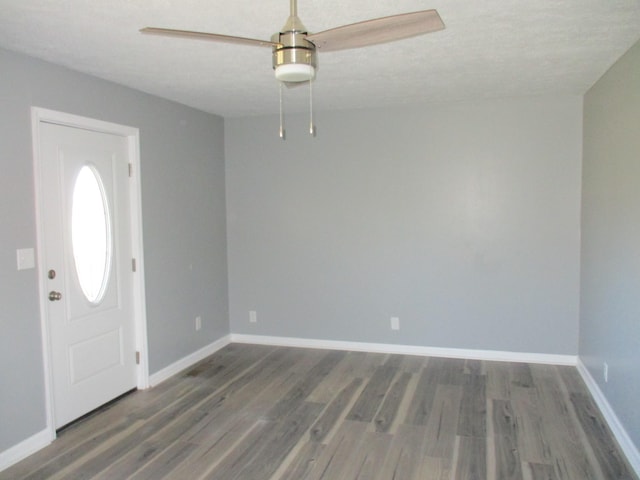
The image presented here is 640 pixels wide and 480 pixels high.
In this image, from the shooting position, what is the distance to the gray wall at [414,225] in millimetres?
4523

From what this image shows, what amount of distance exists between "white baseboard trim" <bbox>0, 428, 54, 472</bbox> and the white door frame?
0.05 meters

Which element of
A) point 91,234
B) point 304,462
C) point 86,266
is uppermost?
point 91,234

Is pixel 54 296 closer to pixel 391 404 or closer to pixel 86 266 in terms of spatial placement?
pixel 86 266

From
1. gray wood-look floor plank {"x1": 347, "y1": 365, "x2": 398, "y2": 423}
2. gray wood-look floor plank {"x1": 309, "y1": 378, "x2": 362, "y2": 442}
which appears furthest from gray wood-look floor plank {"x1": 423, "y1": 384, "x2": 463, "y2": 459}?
gray wood-look floor plank {"x1": 309, "y1": 378, "x2": 362, "y2": 442}

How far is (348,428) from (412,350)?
1760mm

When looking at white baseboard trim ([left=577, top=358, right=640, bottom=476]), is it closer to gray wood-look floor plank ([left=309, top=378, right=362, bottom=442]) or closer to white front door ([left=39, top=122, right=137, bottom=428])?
gray wood-look floor plank ([left=309, top=378, right=362, bottom=442])

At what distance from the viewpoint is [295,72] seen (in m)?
1.83

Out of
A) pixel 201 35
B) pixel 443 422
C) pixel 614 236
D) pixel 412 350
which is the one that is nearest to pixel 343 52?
pixel 201 35

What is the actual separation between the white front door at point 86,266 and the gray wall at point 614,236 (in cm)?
353

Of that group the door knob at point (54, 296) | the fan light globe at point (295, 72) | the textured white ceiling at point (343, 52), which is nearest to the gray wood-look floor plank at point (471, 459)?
the fan light globe at point (295, 72)

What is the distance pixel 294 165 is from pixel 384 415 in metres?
2.72

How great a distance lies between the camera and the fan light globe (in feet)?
5.98

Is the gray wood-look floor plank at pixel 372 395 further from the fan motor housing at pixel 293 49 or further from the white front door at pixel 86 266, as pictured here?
the fan motor housing at pixel 293 49

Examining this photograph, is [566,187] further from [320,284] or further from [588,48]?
[320,284]
